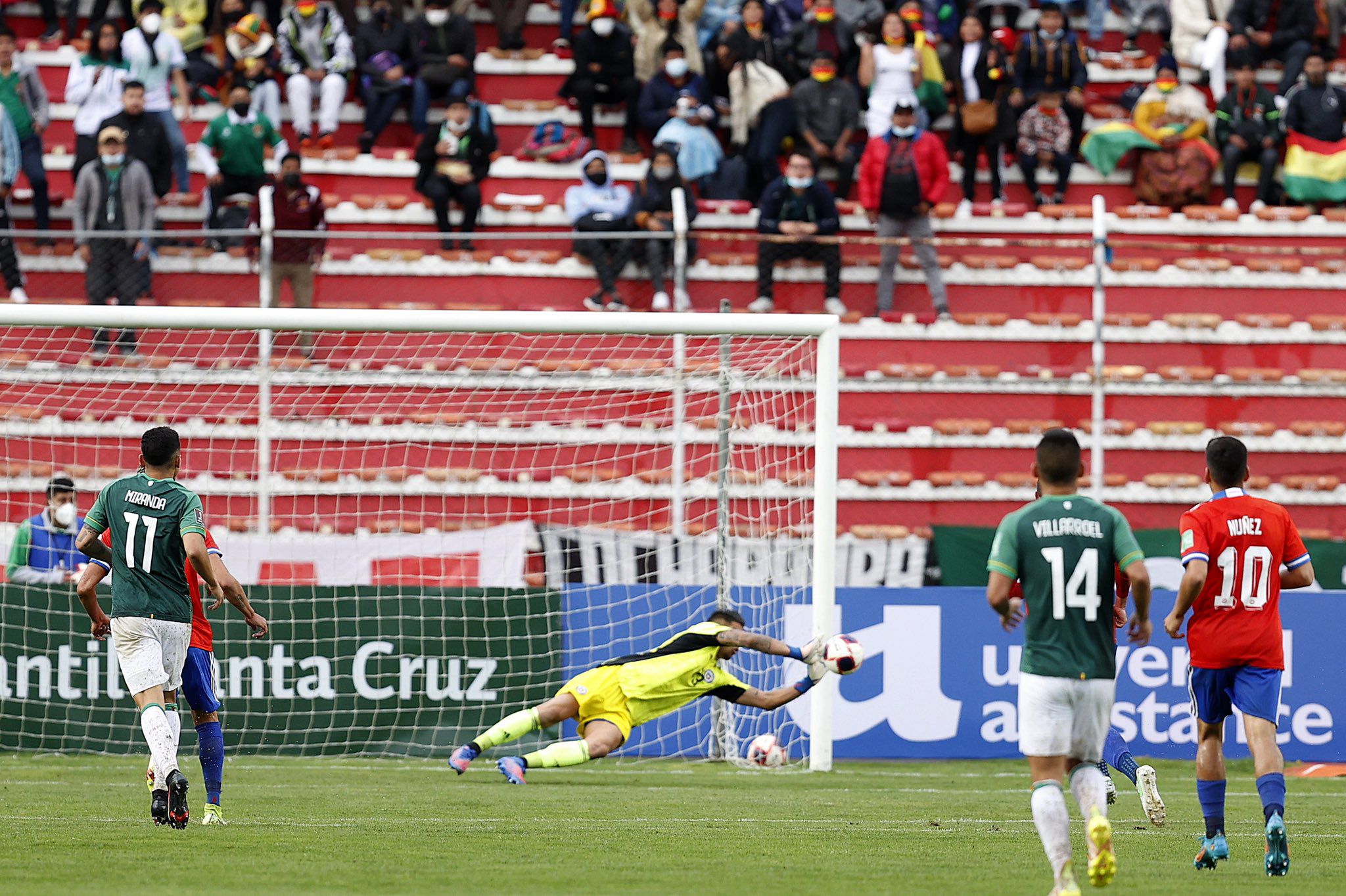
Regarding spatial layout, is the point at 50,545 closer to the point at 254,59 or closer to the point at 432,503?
the point at 432,503

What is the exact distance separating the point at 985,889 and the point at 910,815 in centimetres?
314

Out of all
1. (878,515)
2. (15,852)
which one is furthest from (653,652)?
(878,515)

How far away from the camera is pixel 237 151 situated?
1877 cm

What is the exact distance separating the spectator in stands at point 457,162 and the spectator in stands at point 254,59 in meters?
2.01

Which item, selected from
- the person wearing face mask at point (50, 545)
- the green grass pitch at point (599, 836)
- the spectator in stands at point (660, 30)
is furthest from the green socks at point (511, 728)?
the spectator in stands at point (660, 30)

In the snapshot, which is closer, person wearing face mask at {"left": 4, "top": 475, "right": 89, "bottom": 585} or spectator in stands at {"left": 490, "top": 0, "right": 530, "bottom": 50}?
person wearing face mask at {"left": 4, "top": 475, "right": 89, "bottom": 585}

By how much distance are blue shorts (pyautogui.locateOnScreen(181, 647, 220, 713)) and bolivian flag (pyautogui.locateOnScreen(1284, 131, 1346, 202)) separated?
15321mm

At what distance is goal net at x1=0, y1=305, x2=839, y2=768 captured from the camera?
44.5ft

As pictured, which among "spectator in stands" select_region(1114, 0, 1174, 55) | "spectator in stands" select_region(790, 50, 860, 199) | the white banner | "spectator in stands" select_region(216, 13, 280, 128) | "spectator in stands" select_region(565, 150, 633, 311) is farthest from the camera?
"spectator in stands" select_region(1114, 0, 1174, 55)

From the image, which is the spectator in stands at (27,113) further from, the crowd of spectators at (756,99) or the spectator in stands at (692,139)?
the spectator in stands at (692,139)

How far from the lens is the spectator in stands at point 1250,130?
20312mm

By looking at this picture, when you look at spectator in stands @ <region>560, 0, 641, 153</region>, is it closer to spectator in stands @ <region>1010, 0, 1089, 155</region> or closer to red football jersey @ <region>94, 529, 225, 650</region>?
spectator in stands @ <region>1010, 0, 1089, 155</region>

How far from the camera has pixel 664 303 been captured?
17672 mm

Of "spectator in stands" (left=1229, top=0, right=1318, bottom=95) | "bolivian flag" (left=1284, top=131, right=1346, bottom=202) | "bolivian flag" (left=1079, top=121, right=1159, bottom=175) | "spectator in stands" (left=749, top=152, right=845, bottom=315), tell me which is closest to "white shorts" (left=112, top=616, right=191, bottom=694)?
"spectator in stands" (left=749, top=152, right=845, bottom=315)
